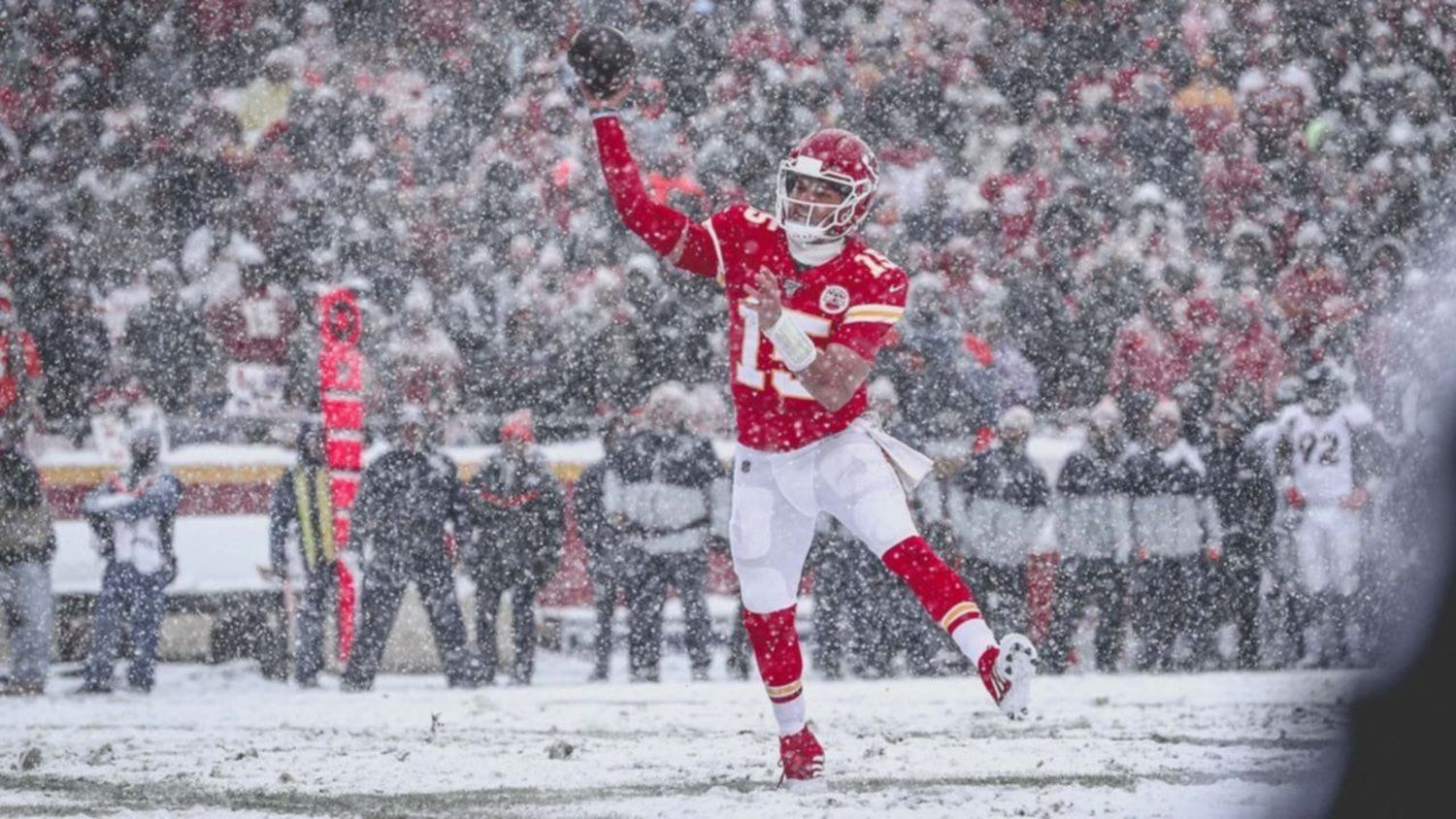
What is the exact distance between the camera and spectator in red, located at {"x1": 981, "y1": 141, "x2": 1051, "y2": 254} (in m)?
14.2

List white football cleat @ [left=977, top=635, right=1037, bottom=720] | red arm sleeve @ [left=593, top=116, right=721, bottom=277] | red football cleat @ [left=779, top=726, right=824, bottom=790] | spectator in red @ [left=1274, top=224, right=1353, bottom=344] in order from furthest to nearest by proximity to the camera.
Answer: spectator in red @ [left=1274, top=224, right=1353, bottom=344]
red football cleat @ [left=779, top=726, right=824, bottom=790]
red arm sleeve @ [left=593, top=116, right=721, bottom=277]
white football cleat @ [left=977, top=635, right=1037, bottom=720]

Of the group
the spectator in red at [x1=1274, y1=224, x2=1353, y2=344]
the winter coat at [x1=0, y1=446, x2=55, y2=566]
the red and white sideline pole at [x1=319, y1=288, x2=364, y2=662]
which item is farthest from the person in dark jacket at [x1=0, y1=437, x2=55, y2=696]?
the spectator in red at [x1=1274, y1=224, x2=1353, y2=344]

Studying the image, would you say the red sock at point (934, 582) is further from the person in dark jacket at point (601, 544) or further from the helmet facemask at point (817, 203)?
the person in dark jacket at point (601, 544)

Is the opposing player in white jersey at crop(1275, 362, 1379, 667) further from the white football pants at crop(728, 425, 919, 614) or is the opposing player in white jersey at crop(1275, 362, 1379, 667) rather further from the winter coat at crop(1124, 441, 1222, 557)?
the white football pants at crop(728, 425, 919, 614)

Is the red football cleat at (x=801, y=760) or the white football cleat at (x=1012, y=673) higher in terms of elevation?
the white football cleat at (x=1012, y=673)

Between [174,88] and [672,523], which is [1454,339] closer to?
[672,523]

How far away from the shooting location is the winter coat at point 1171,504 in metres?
12.5

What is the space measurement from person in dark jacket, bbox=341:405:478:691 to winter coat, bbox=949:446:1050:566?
122 inches

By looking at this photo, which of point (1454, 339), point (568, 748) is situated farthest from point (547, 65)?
point (1454, 339)

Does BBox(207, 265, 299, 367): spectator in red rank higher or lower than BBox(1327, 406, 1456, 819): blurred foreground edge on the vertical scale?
higher

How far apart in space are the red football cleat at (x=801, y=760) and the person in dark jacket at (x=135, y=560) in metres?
5.81

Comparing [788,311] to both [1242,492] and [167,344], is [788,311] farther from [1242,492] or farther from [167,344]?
[167,344]

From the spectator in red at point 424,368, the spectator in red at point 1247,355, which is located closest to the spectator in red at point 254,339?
the spectator in red at point 424,368

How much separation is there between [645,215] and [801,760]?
6.28 ft
